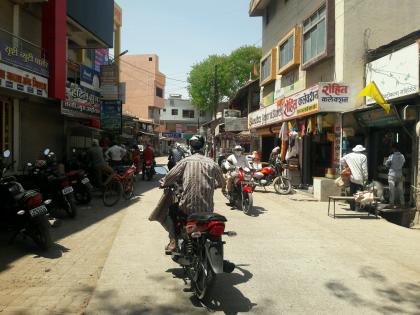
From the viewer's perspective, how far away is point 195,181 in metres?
4.96

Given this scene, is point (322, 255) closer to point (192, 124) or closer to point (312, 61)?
point (312, 61)

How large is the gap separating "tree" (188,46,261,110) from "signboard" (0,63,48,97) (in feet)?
137

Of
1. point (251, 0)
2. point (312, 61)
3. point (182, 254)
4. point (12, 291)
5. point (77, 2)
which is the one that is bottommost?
point (12, 291)

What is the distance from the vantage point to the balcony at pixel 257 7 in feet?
73.6

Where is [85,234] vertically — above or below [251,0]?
below

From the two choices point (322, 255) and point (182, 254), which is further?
point (322, 255)

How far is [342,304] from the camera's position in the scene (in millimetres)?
4457

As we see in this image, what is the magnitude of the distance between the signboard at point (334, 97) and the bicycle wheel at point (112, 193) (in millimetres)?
6315

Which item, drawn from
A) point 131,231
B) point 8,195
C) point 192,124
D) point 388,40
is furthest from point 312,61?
point 192,124

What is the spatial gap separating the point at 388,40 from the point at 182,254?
36.0 feet

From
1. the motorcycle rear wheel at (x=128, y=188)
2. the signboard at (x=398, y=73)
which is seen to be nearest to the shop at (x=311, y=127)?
the signboard at (x=398, y=73)

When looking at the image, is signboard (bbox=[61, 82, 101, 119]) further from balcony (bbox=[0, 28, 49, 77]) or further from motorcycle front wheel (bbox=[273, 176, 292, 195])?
motorcycle front wheel (bbox=[273, 176, 292, 195])

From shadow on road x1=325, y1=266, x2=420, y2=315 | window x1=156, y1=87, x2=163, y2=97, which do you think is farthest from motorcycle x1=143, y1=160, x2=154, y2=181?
window x1=156, y1=87, x2=163, y2=97

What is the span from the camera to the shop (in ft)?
41.9
